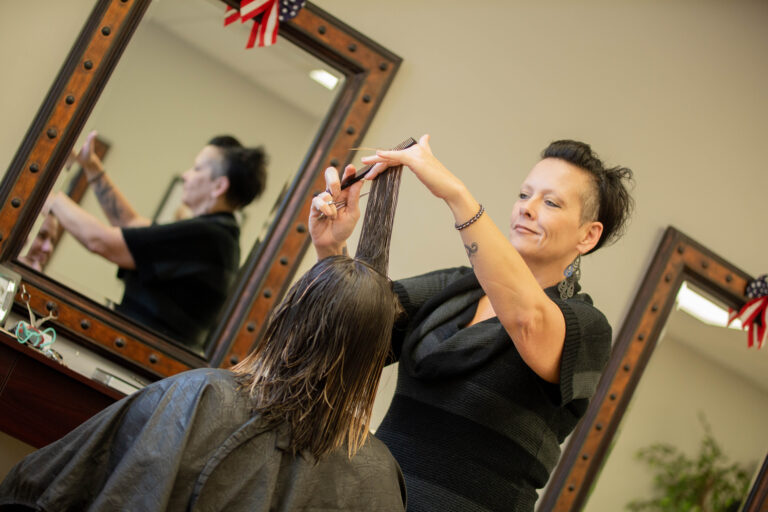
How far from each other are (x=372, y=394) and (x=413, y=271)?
1267 mm

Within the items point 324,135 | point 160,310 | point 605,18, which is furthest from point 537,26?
point 160,310

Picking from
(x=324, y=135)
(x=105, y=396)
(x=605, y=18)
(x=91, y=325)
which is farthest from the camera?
(x=605, y=18)

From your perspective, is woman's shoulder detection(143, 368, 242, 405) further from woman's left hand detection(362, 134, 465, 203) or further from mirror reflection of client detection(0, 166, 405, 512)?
woman's left hand detection(362, 134, 465, 203)

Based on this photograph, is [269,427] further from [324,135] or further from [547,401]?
[324,135]

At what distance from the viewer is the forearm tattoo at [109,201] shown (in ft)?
7.25

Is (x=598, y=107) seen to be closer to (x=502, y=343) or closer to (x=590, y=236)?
(x=590, y=236)

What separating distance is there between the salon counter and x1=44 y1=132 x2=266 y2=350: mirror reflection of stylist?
1.03 ft

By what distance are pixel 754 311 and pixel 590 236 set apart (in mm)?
1640

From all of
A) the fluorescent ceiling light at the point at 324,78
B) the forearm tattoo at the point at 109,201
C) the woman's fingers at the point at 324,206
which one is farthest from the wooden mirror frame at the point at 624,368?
the forearm tattoo at the point at 109,201

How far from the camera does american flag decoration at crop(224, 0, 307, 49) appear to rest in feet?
7.54

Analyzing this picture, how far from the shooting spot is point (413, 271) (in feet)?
8.70

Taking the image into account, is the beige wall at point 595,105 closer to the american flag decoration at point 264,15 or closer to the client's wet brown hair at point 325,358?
the american flag decoration at point 264,15

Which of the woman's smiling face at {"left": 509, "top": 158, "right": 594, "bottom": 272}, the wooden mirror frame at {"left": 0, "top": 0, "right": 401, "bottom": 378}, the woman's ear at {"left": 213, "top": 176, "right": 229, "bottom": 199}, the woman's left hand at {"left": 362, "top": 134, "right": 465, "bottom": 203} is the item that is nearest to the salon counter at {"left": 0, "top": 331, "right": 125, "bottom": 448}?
the wooden mirror frame at {"left": 0, "top": 0, "right": 401, "bottom": 378}

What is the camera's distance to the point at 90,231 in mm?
2203
